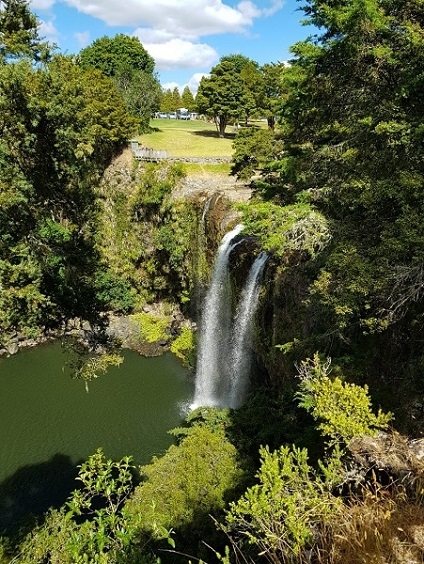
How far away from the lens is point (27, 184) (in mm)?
10117

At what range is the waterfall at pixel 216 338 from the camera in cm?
1892

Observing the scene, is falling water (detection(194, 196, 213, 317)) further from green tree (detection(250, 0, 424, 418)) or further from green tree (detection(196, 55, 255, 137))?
green tree (detection(196, 55, 255, 137))

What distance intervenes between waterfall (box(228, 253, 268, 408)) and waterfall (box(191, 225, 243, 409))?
0.88 m

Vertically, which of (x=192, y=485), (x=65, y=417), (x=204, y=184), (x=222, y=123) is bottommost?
(x=65, y=417)

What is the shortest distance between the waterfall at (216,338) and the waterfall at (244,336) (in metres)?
0.88

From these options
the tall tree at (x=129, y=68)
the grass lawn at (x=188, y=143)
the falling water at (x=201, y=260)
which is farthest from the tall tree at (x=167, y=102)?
the falling water at (x=201, y=260)

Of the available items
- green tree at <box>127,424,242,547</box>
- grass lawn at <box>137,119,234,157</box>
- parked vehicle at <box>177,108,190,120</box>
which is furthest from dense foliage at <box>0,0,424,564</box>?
parked vehicle at <box>177,108,190,120</box>

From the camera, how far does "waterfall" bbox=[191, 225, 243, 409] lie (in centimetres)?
1892

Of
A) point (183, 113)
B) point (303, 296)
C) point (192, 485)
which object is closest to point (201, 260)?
point (303, 296)

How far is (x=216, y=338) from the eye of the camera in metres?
20.0

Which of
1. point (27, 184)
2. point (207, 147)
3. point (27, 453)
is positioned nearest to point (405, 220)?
point (27, 184)

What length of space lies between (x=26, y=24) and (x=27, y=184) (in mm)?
4293

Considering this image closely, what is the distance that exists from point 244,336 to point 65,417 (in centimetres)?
863

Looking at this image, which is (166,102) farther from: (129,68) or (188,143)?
(188,143)
